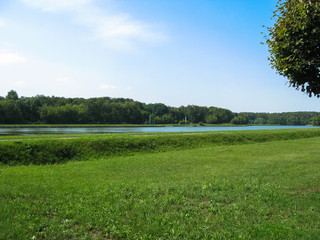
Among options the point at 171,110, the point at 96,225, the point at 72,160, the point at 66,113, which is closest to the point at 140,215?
the point at 96,225

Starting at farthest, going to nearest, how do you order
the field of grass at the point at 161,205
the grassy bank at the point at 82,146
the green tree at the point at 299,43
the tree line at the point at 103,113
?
the tree line at the point at 103,113 → the grassy bank at the point at 82,146 → the green tree at the point at 299,43 → the field of grass at the point at 161,205

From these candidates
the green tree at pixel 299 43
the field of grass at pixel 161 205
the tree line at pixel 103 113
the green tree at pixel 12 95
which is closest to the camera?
the field of grass at pixel 161 205

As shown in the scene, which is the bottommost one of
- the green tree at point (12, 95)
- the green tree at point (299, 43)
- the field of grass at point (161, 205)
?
the field of grass at point (161, 205)

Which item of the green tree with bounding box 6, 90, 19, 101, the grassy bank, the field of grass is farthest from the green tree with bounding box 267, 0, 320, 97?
the green tree with bounding box 6, 90, 19, 101

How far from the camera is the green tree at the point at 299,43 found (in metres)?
7.90

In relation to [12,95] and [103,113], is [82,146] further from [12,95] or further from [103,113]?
[12,95]

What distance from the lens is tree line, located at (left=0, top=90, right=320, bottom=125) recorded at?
102 m

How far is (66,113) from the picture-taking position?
108 m

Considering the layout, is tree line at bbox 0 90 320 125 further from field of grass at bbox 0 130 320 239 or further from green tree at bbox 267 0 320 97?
green tree at bbox 267 0 320 97

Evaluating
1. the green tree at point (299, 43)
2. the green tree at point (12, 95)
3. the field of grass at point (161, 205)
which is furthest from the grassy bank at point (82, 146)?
the green tree at point (12, 95)

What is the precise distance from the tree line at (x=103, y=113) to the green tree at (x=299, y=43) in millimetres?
100637

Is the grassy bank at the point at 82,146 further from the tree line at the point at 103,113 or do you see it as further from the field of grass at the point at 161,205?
the tree line at the point at 103,113

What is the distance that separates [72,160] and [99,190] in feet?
30.3

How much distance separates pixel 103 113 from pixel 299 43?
396ft
